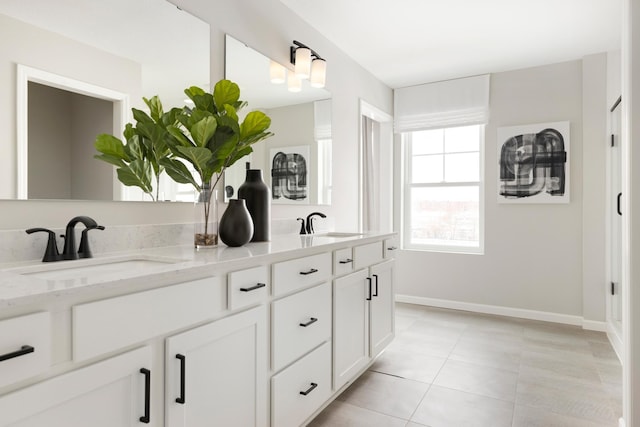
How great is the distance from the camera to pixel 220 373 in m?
1.31

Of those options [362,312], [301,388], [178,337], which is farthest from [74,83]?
[362,312]

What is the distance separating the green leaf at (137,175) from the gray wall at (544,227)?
3327 mm

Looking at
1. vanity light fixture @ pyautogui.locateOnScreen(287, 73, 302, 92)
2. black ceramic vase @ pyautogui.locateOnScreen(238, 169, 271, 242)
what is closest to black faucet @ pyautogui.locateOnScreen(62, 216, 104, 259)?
black ceramic vase @ pyautogui.locateOnScreen(238, 169, 271, 242)

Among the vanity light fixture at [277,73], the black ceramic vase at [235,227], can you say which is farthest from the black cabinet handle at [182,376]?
the vanity light fixture at [277,73]

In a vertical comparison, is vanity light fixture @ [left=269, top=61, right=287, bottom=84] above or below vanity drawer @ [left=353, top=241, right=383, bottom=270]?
above

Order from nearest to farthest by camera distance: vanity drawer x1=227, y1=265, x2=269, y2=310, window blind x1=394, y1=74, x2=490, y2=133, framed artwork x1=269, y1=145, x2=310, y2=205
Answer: vanity drawer x1=227, y1=265, x2=269, y2=310 → framed artwork x1=269, y1=145, x2=310, y2=205 → window blind x1=394, y1=74, x2=490, y2=133

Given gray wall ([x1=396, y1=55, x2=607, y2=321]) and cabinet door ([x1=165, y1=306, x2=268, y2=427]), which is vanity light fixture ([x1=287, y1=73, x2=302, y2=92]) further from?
gray wall ([x1=396, y1=55, x2=607, y2=321])

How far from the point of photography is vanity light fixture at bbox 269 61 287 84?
2559mm

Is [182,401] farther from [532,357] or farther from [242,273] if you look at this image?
[532,357]

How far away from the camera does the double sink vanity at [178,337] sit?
848 millimetres

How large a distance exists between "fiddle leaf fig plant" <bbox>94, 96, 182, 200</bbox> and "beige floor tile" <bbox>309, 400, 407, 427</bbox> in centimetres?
143

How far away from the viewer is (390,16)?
9.39 ft

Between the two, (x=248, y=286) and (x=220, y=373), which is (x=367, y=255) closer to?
(x=248, y=286)

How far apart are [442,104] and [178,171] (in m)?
3.28
